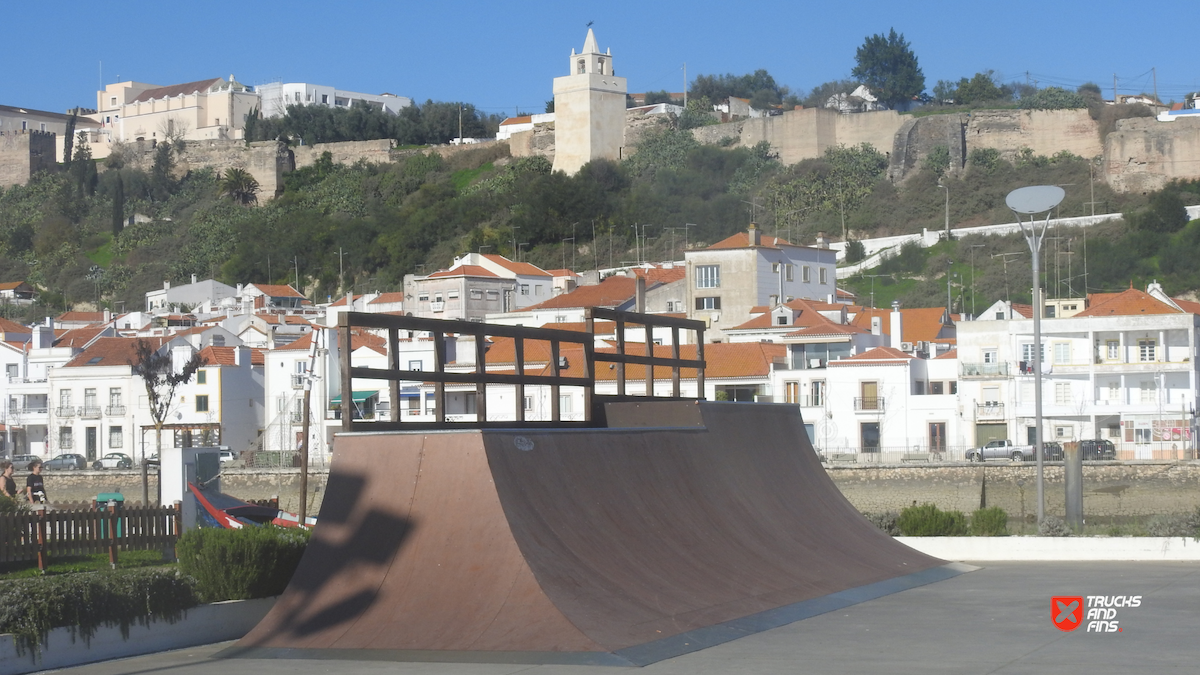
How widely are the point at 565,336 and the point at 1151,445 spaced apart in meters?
30.0

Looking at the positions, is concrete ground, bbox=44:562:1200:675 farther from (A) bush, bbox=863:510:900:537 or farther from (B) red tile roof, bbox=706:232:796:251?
(B) red tile roof, bbox=706:232:796:251

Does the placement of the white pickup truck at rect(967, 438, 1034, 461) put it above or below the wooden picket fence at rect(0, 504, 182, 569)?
below

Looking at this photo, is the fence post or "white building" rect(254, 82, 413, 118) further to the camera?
"white building" rect(254, 82, 413, 118)

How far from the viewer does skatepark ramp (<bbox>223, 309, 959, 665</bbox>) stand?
9.88 m

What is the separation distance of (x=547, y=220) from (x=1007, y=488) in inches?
2066

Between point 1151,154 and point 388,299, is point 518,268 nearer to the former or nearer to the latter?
point 388,299

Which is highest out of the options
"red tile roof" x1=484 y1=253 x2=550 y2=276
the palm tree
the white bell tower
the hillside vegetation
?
the white bell tower

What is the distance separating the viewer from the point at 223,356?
51.6 m

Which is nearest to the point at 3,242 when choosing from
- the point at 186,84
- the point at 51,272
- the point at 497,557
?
the point at 51,272

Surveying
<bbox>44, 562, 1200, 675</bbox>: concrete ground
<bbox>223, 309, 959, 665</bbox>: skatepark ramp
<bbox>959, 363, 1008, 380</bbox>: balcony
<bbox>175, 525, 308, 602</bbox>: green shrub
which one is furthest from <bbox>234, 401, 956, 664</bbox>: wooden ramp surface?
<bbox>959, 363, 1008, 380</bbox>: balcony

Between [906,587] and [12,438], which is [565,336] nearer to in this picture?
[906,587]

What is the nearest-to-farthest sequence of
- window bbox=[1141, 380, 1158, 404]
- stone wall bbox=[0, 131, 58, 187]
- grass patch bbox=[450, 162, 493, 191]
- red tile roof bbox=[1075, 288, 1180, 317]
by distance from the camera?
window bbox=[1141, 380, 1158, 404] → red tile roof bbox=[1075, 288, 1180, 317] → grass patch bbox=[450, 162, 493, 191] → stone wall bbox=[0, 131, 58, 187]

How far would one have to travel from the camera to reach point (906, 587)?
14047 millimetres

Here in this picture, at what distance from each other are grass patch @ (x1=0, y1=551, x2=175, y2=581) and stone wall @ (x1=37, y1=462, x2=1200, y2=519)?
79.2 feet
